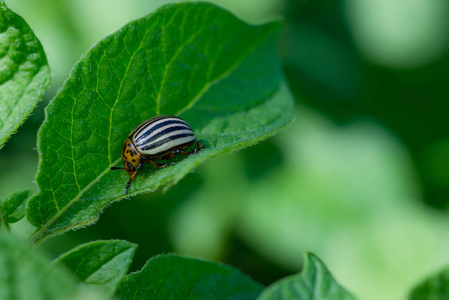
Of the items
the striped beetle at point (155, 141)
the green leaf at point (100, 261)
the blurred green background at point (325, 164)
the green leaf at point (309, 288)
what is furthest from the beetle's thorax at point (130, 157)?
the blurred green background at point (325, 164)

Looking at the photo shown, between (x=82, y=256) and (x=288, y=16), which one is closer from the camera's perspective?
(x=82, y=256)

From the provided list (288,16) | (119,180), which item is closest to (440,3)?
(288,16)

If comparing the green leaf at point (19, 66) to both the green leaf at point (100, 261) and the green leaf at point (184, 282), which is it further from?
the green leaf at point (184, 282)

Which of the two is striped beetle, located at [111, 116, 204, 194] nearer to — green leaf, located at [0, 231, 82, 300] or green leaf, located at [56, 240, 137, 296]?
green leaf, located at [56, 240, 137, 296]

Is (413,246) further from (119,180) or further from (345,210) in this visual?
(119,180)

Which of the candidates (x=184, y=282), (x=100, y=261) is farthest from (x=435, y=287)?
(x=100, y=261)
